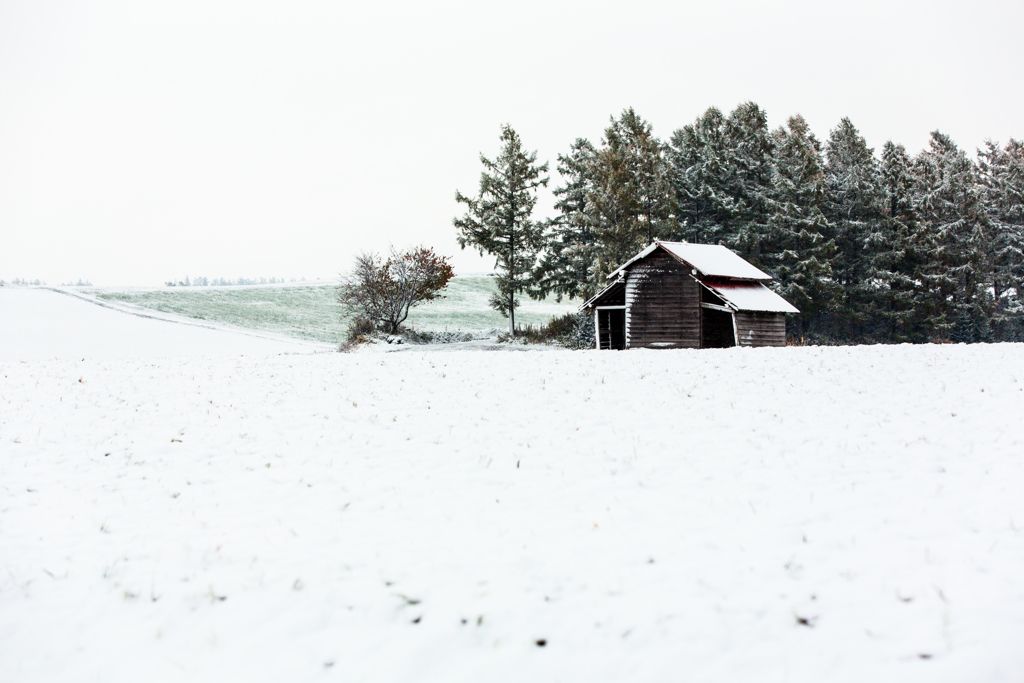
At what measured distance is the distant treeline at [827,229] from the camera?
43188mm

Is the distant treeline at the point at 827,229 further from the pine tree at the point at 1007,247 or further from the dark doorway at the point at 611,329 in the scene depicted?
the dark doorway at the point at 611,329

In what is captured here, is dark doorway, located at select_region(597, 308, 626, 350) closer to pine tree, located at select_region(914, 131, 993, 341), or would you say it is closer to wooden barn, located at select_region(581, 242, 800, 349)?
wooden barn, located at select_region(581, 242, 800, 349)

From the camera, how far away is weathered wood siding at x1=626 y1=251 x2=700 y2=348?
96.4 feet

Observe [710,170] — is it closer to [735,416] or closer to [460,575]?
[735,416]

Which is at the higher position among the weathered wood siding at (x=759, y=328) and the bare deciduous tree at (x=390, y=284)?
the bare deciduous tree at (x=390, y=284)

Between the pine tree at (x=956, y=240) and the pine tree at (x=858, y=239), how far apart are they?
11.3 feet

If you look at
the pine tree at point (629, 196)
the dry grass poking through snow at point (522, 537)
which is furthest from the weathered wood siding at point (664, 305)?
the dry grass poking through snow at point (522, 537)

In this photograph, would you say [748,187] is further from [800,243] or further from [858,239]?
[858,239]

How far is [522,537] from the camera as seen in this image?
6051 millimetres

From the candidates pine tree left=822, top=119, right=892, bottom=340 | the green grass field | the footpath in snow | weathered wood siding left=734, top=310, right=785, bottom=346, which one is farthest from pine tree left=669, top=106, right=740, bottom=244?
the footpath in snow

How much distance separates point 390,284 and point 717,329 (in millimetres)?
23004

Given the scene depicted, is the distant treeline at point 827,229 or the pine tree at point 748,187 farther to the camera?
the pine tree at point 748,187

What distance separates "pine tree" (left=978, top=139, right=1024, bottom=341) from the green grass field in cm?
3715

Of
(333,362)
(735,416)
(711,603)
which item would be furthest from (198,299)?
(711,603)
